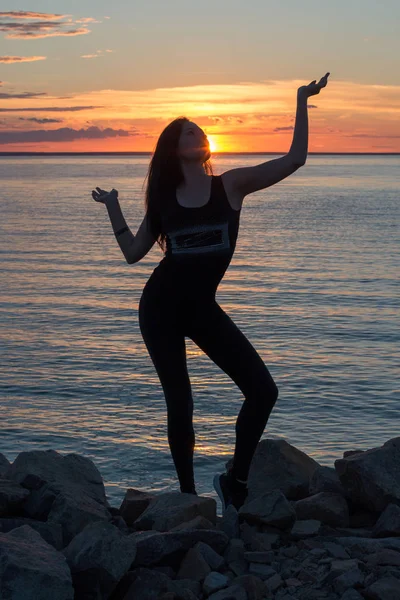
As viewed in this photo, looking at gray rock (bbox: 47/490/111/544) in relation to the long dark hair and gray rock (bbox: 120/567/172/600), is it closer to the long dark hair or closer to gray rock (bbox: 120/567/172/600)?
gray rock (bbox: 120/567/172/600)

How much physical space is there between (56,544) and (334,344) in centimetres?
1020

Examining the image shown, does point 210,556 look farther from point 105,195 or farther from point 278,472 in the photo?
point 105,195

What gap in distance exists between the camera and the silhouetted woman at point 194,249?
5273mm

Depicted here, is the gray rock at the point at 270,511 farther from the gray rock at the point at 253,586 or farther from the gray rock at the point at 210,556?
the gray rock at the point at 253,586

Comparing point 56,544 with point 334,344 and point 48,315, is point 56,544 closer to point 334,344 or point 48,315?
point 334,344

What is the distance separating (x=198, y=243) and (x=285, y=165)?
63cm

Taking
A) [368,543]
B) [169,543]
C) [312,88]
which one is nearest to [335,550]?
[368,543]

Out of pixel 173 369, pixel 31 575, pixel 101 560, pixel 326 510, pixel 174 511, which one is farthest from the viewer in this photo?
pixel 326 510

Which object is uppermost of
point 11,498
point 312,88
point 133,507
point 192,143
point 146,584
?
point 312,88

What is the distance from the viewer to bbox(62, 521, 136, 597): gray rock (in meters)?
4.65

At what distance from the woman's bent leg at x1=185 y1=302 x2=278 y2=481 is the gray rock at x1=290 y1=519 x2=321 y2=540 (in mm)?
618

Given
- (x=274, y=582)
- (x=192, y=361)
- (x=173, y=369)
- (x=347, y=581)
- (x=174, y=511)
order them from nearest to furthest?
(x=347, y=581), (x=274, y=582), (x=173, y=369), (x=174, y=511), (x=192, y=361)

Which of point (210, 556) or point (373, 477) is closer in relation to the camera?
point (210, 556)

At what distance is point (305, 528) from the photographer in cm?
580
